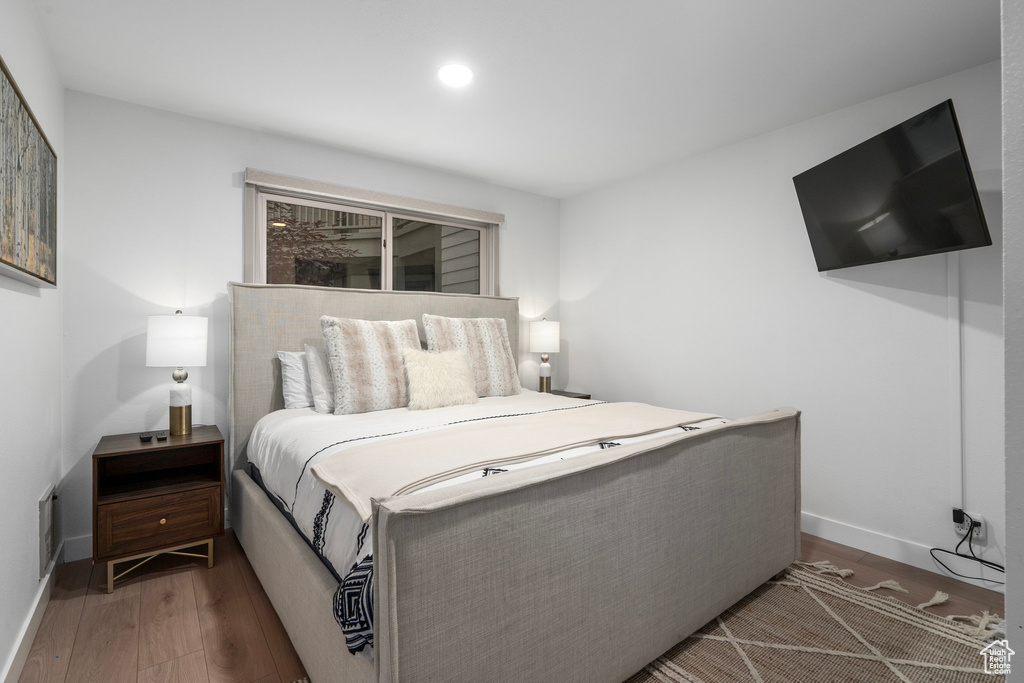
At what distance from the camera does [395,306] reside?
3414 mm

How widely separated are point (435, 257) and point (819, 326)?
2641 millimetres

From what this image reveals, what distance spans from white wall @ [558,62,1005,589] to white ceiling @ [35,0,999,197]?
0.84 feet

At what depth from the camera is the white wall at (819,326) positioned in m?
2.32

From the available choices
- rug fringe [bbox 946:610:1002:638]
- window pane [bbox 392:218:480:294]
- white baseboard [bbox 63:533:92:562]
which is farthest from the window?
rug fringe [bbox 946:610:1002:638]

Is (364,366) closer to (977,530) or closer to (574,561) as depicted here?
(574,561)

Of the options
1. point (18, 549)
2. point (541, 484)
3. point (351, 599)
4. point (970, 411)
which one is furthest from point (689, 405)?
point (18, 549)

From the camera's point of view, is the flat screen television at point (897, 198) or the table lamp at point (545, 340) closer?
the flat screen television at point (897, 198)

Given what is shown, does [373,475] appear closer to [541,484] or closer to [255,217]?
[541,484]

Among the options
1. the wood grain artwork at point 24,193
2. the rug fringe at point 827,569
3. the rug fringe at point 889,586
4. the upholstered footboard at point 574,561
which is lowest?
the rug fringe at point 889,586

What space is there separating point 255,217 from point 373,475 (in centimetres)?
225

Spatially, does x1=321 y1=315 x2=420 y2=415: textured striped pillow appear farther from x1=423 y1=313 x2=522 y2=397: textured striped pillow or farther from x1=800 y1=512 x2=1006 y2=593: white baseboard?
x1=800 y1=512 x2=1006 y2=593: white baseboard

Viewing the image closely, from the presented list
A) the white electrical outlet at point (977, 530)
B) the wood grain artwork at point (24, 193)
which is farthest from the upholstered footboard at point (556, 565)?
the wood grain artwork at point (24, 193)

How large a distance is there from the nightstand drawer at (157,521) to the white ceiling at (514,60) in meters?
2.01

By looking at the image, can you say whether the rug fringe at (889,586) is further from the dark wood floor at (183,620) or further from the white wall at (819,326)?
the white wall at (819,326)
